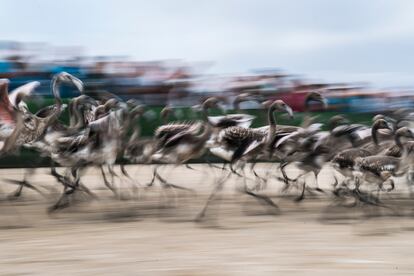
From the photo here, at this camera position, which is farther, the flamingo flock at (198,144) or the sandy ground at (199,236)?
the flamingo flock at (198,144)

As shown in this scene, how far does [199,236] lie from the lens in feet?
23.7

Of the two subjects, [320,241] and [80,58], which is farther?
[80,58]

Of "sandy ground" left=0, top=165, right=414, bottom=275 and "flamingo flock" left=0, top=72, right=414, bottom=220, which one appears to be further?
"flamingo flock" left=0, top=72, right=414, bottom=220

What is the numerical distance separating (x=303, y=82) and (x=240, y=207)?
26.4 ft

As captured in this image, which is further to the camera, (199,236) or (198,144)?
(198,144)

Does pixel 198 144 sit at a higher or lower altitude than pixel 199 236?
higher

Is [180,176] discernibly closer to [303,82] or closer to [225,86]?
[225,86]

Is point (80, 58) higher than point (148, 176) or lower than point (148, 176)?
higher

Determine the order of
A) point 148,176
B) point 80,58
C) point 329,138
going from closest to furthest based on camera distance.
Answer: point 329,138, point 148,176, point 80,58

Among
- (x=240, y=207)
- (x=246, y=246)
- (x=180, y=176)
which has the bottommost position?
(x=180, y=176)

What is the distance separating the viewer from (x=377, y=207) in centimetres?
880

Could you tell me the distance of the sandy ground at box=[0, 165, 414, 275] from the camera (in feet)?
19.0

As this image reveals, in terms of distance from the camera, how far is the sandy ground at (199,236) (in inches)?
228

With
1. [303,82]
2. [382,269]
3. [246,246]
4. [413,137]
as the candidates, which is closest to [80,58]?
[303,82]
